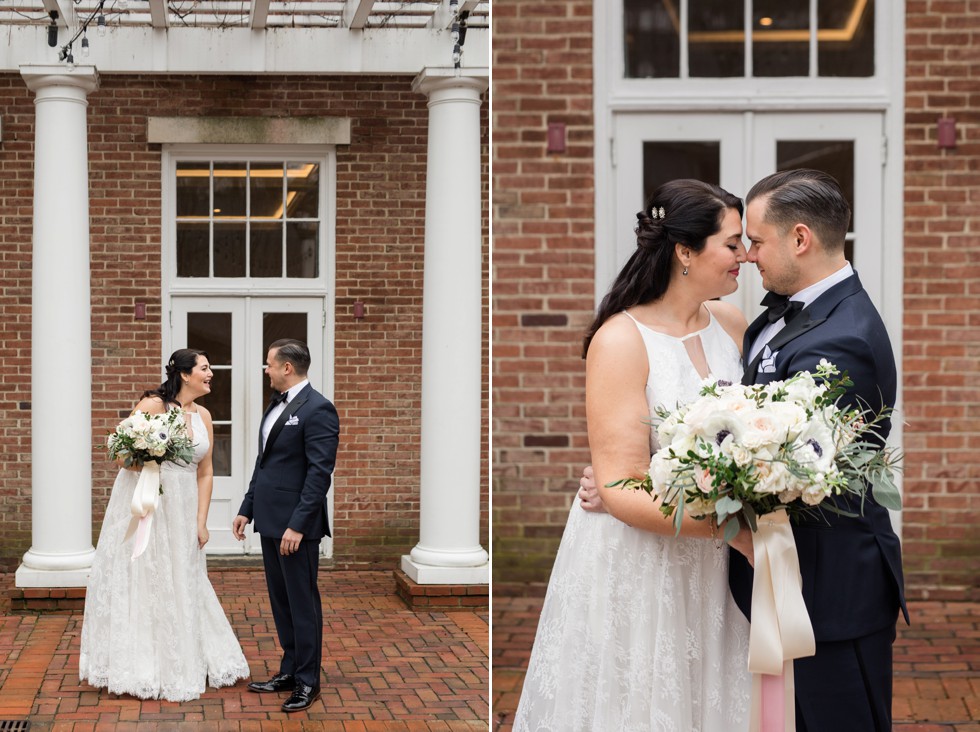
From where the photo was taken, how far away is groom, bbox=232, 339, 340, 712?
16.0ft

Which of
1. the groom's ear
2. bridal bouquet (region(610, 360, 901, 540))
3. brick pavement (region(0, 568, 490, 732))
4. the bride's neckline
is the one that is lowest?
brick pavement (region(0, 568, 490, 732))

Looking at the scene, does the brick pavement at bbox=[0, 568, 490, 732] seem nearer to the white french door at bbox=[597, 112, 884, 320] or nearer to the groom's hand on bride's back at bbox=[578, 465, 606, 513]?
the white french door at bbox=[597, 112, 884, 320]

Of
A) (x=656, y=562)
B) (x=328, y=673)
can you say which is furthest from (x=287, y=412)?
(x=656, y=562)

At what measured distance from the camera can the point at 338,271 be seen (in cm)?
773

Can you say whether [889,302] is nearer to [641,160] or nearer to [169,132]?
[641,160]

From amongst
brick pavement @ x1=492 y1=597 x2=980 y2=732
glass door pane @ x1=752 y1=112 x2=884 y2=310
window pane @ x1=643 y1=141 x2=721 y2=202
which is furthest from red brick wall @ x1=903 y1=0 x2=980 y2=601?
window pane @ x1=643 y1=141 x2=721 y2=202

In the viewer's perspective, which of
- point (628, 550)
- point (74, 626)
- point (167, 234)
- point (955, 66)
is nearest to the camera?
point (628, 550)

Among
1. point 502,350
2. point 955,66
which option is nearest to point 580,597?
point 502,350

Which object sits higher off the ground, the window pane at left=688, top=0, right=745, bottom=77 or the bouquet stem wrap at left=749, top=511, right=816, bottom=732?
the window pane at left=688, top=0, right=745, bottom=77

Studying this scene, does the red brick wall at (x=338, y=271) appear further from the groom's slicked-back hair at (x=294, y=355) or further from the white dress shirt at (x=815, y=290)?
the white dress shirt at (x=815, y=290)

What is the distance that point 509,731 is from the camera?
4.72 m

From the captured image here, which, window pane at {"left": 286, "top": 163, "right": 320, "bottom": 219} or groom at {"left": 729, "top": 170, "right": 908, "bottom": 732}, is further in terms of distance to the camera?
window pane at {"left": 286, "top": 163, "right": 320, "bottom": 219}

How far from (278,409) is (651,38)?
2.83 metres

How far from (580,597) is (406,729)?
2532 millimetres
